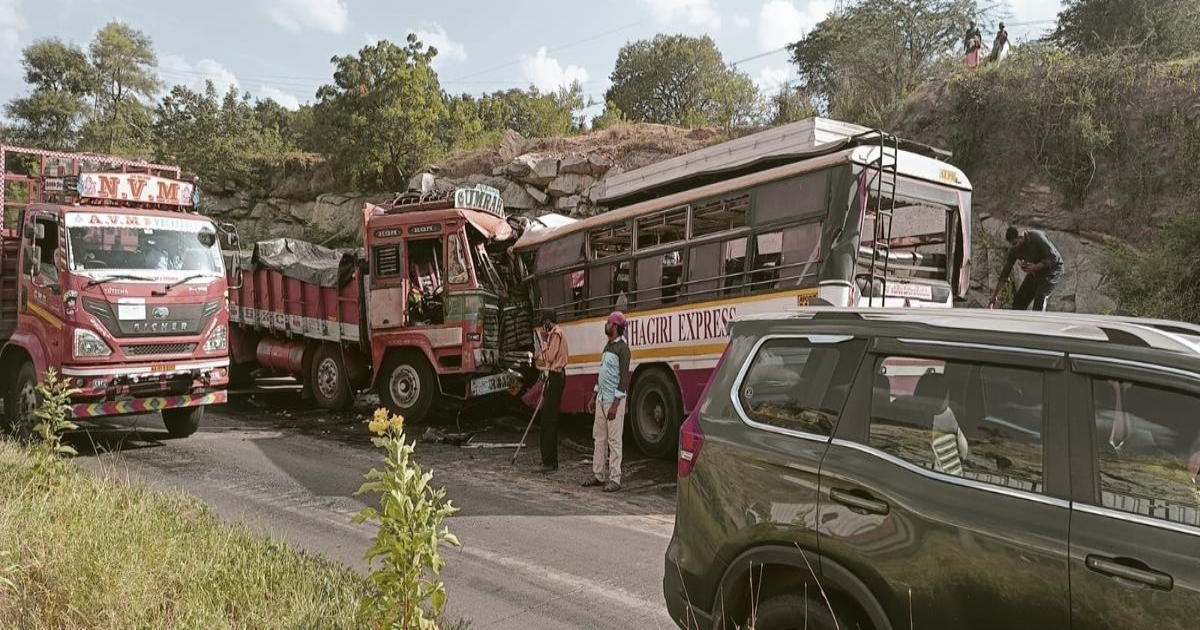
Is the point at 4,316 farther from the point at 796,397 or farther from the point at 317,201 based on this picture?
the point at 317,201

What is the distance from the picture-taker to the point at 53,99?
44.5 m

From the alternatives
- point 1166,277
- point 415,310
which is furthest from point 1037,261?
point 415,310

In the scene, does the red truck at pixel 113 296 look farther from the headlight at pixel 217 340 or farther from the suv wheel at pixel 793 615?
the suv wheel at pixel 793 615

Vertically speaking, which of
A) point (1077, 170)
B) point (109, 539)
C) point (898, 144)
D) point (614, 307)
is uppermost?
point (1077, 170)

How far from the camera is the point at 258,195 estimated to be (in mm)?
33719

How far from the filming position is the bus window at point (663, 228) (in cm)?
915

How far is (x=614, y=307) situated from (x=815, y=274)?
3.14 m

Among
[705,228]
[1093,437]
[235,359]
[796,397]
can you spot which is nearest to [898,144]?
[705,228]

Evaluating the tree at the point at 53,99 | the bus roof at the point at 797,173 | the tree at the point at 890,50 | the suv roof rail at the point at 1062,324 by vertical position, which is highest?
the tree at the point at 53,99

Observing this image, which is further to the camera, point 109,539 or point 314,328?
point 314,328

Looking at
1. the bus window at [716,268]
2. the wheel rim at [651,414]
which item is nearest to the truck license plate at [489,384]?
the wheel rim at [651,414]

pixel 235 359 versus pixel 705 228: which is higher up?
pixel 705 228

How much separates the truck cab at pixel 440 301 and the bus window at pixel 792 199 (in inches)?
174

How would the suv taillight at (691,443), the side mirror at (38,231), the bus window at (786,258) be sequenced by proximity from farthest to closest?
the side mirror at (38,231), the bus window at (786,258), the suv taillight at (691,443)
